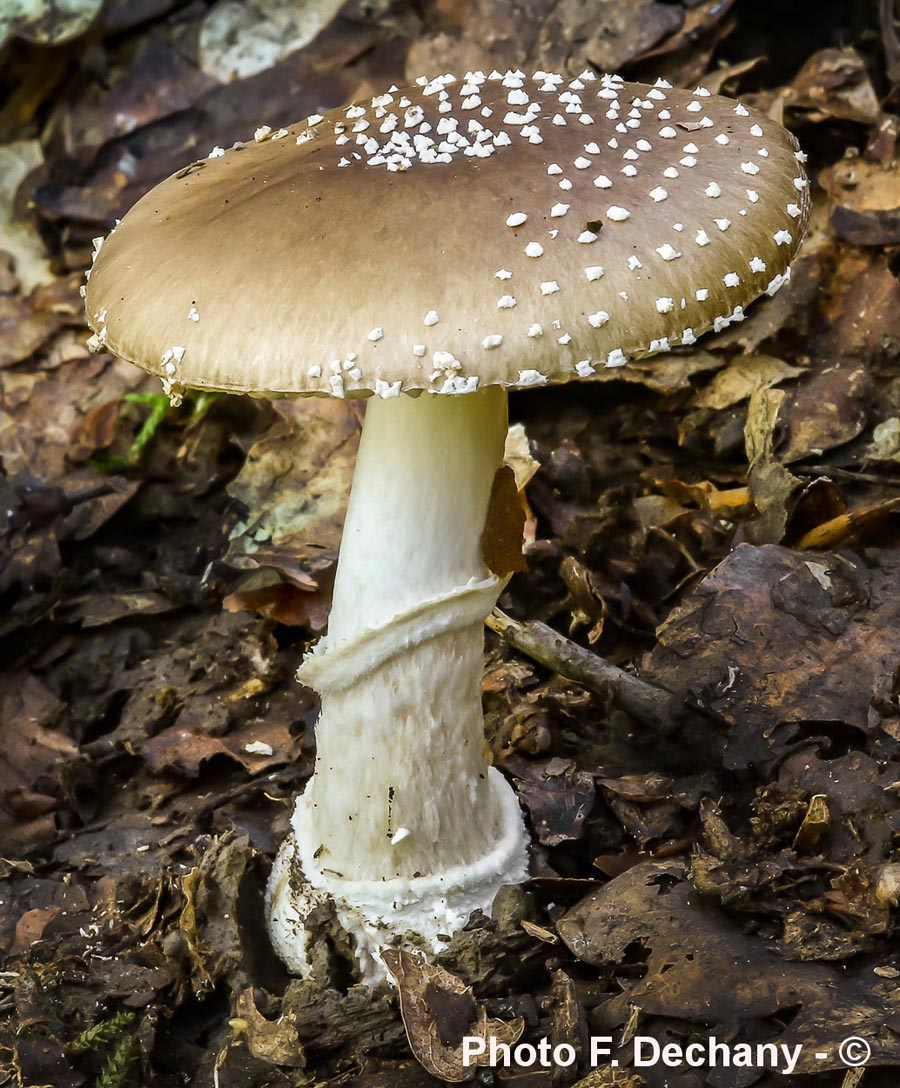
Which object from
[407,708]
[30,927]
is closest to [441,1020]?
[407,708]

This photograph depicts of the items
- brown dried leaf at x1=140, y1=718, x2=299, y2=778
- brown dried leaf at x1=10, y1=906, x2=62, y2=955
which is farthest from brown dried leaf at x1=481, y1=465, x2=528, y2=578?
brown dried leaf at x1=10, y1=906, x2=62, y2=955

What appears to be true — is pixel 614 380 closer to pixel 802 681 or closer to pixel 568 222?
pixel 802 681

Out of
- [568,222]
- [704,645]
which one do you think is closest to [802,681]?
[704,645]

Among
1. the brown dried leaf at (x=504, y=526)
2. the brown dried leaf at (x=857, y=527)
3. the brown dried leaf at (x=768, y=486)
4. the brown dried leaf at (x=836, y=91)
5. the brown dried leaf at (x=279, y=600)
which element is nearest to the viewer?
the brown dried leaf at (x=504, y=526)

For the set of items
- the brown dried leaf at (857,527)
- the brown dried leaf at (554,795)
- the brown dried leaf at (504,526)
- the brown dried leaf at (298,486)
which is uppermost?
the brown dried leaf at (504,526)

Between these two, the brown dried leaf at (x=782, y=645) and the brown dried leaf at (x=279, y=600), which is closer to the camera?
the brown dried leaf at (x=782, y=645)

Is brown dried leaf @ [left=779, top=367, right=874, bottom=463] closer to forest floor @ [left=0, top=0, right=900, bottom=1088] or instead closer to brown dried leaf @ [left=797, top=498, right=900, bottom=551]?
forest floor @ [left=0, top=0, right=900, bottom=1088]

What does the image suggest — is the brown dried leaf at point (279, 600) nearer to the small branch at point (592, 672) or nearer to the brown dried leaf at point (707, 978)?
the small branch at point (592, 672)

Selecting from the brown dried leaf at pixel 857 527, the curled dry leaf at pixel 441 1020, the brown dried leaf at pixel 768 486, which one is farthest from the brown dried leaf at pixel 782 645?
the curled dry leaf at pixel 441 1020
